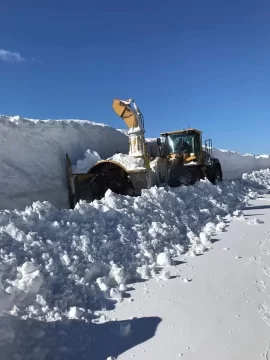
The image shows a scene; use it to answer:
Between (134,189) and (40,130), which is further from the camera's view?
(40,130)

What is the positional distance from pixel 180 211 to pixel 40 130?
437 cm

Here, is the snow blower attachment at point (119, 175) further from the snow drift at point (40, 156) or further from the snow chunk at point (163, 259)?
the snow chunk at point (163, 259)

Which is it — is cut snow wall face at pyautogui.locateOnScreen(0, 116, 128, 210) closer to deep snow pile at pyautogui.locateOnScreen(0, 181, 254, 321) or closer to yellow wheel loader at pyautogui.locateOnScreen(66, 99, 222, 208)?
yellow wheel loader at pyautogui.locateOnScreen(66, 99, 222, 208)

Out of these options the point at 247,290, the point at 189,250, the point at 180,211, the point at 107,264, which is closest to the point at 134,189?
the point at 180,211

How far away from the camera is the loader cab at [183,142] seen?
38.0 ft

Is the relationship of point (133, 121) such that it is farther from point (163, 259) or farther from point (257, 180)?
point (257, 180)

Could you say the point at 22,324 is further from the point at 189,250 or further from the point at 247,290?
the point at 189,250

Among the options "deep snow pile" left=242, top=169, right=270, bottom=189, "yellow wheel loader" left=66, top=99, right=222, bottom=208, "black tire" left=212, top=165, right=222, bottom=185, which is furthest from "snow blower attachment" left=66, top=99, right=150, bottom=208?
"deep snow pile" left=242, top=169, right=270, bottom=189

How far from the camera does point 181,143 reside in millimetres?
11688

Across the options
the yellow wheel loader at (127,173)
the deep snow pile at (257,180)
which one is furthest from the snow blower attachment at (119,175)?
the deep snow pile at (257,180)

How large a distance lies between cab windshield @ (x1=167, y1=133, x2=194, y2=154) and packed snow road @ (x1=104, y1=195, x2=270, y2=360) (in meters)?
6.74

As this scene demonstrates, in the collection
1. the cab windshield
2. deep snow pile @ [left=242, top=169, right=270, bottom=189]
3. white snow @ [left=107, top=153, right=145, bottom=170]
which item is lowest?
deep snow pile @ [left=242, top=169, right=270, bottom=189]

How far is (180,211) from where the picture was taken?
7039 mm

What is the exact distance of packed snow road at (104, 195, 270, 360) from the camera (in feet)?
9.26
